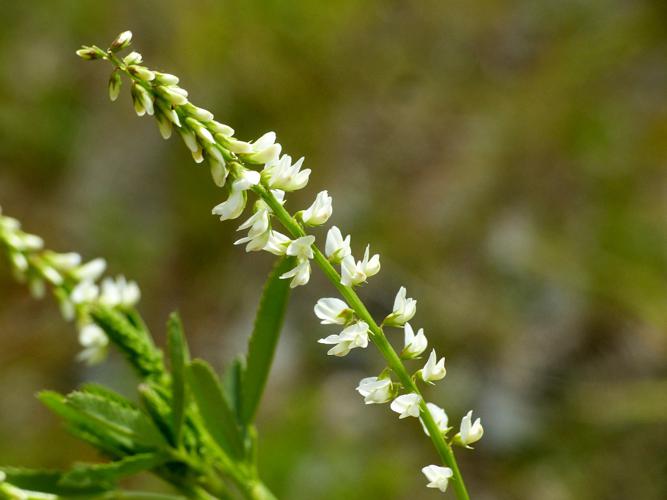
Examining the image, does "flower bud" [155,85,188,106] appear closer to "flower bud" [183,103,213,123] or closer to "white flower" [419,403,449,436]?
"flower bud" [183,103,213,123]

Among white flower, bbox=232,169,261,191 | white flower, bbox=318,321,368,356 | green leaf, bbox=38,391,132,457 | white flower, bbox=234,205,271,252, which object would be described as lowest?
green leaf, bbox=38,391,132,457

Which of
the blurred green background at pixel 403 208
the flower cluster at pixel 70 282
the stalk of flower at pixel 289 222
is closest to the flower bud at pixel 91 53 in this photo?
the stalk of flower at pixel 289 222

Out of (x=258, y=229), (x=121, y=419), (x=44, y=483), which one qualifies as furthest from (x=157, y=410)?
(x=258, y=229)

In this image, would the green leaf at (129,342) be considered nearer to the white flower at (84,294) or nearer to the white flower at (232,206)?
the white flower at (84,294)

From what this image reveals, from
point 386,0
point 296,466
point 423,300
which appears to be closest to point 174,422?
point 296,466

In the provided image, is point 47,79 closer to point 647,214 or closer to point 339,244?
point 647,214

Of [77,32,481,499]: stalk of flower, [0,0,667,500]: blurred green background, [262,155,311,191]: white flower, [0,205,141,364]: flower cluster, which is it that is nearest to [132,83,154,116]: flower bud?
[77,32,481,499]: stalk of flower
